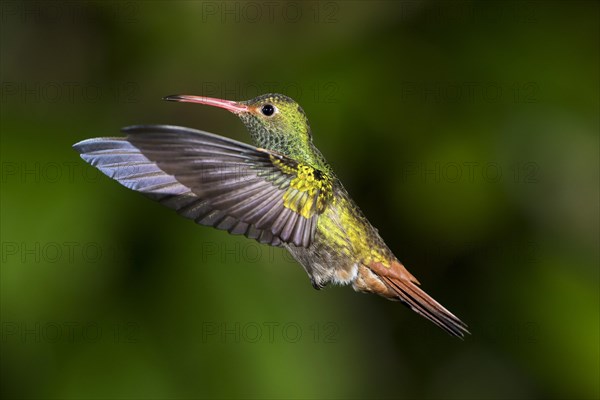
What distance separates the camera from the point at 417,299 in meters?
1.12

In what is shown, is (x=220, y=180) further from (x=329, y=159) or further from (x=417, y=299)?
(x=329, y=159)

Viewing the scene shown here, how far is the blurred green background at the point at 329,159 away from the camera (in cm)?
195

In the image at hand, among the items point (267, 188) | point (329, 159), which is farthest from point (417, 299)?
point (329, 159)

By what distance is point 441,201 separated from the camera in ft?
7.18

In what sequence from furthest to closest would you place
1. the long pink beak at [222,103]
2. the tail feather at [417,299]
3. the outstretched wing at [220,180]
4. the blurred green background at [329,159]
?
1. the blurred green background at [329,159]
2. the tail feather at [417,299]
3. the long pink beak at [222,103]
4. the outstretched wing at [220,180]

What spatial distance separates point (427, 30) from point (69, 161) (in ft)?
3.42

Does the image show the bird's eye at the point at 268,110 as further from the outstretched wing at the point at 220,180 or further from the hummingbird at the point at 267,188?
the outstretched wing at the point at 220,180

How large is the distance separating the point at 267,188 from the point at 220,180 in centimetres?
7

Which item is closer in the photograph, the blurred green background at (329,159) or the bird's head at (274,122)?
the bird's head at (274,122)

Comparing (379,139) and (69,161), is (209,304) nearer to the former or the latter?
(69,161)

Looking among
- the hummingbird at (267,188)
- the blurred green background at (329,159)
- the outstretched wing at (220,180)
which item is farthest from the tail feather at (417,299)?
the blurred green background at (329,159)

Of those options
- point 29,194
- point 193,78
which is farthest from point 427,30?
point 29,194

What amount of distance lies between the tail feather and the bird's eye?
0.28 meters

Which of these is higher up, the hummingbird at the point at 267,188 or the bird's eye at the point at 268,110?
the bird's eye at the point at 268,110
